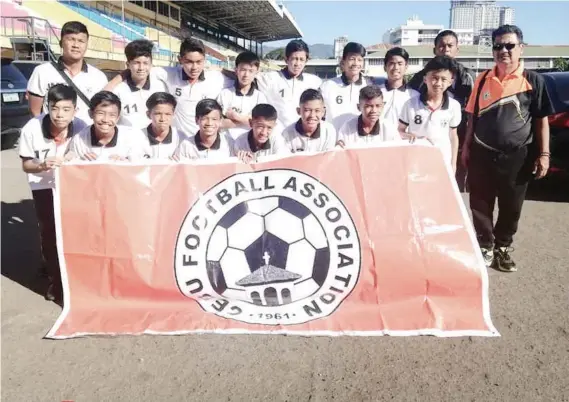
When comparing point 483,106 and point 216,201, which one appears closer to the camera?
point 216,201

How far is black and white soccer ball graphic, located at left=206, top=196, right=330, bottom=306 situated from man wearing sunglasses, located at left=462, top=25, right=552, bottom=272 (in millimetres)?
1808

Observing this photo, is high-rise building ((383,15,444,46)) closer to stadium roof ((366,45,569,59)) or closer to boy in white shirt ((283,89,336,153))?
stadium roof ((366,45,569,59))

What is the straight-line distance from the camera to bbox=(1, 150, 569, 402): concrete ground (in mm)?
2908

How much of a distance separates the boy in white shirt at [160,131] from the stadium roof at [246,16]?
4471 cm

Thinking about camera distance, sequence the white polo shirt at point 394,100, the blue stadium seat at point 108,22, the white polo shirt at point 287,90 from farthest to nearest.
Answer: the blue stadium seat at point 108,22, the white polo shirt at point 287,90, the white polo shirt at point 394,100

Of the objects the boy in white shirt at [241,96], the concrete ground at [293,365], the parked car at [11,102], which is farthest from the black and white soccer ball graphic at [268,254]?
the parked car at [11,102]

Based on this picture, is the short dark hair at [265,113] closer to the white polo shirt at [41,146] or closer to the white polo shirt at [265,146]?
the white polo shirt at [265,146]

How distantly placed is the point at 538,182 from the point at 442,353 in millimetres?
5796

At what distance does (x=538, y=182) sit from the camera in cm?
811

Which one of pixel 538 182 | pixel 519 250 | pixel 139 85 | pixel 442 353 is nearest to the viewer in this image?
pixel 442 353

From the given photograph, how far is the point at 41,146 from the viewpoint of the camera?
3.94 metres

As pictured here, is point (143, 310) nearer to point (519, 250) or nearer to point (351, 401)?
point (351, 401)

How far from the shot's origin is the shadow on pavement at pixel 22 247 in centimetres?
465

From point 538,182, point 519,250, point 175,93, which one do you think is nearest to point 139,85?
point 175,93
